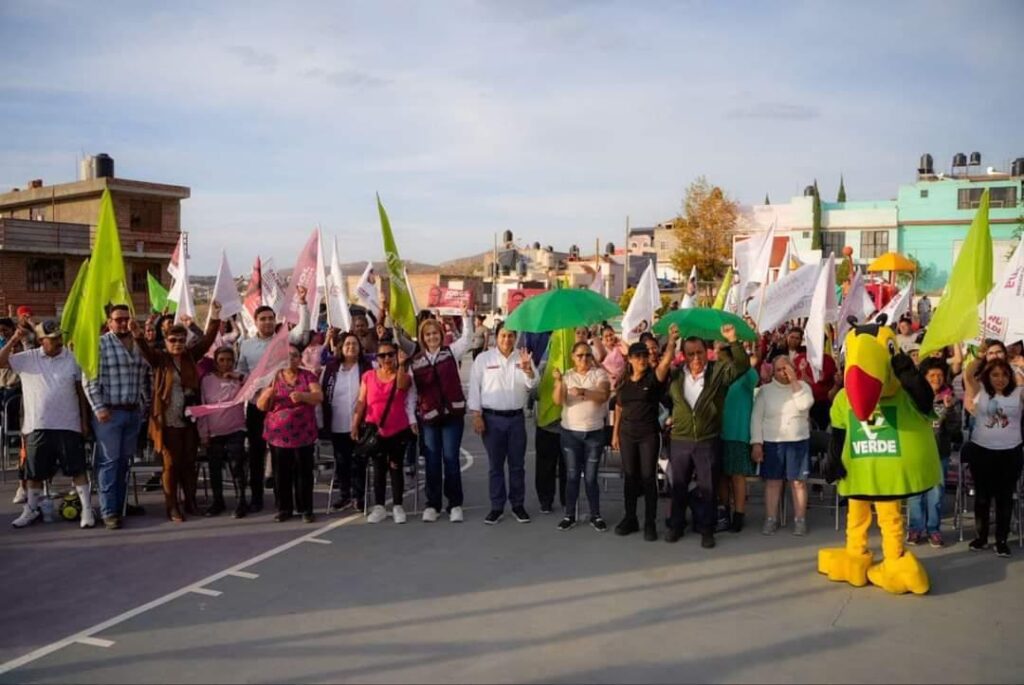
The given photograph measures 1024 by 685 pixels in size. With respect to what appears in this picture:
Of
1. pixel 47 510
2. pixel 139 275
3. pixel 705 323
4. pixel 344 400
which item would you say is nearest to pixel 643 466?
pixel 705 323

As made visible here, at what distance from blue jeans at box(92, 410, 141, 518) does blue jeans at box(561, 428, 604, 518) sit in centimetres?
425

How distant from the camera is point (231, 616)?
567 cm

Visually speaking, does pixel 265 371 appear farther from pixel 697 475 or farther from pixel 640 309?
pixel 640 309

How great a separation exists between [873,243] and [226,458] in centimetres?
4559

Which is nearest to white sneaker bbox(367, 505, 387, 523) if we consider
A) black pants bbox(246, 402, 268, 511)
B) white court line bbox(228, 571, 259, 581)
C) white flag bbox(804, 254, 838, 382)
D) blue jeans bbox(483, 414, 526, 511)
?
blue jeans bbox(483, 414, 526, 511)

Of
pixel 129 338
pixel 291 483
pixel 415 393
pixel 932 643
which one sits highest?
pixel 129 338

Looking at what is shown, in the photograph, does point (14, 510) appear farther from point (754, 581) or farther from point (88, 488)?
point (754, 581)

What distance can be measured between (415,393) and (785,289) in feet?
15.7

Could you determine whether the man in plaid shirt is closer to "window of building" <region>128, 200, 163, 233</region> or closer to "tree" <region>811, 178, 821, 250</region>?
"window of building" <region>128, 200, 163, 233</region>

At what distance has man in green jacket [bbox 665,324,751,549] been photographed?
7.57 meters

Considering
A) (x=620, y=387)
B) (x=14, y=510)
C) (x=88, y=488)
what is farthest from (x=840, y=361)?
(x=14, y=510)

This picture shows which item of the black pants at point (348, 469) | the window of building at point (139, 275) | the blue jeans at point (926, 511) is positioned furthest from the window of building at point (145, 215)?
the blue jeans at point (926, 511)

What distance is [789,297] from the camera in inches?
405

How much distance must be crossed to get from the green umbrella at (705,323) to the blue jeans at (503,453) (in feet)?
5.92
